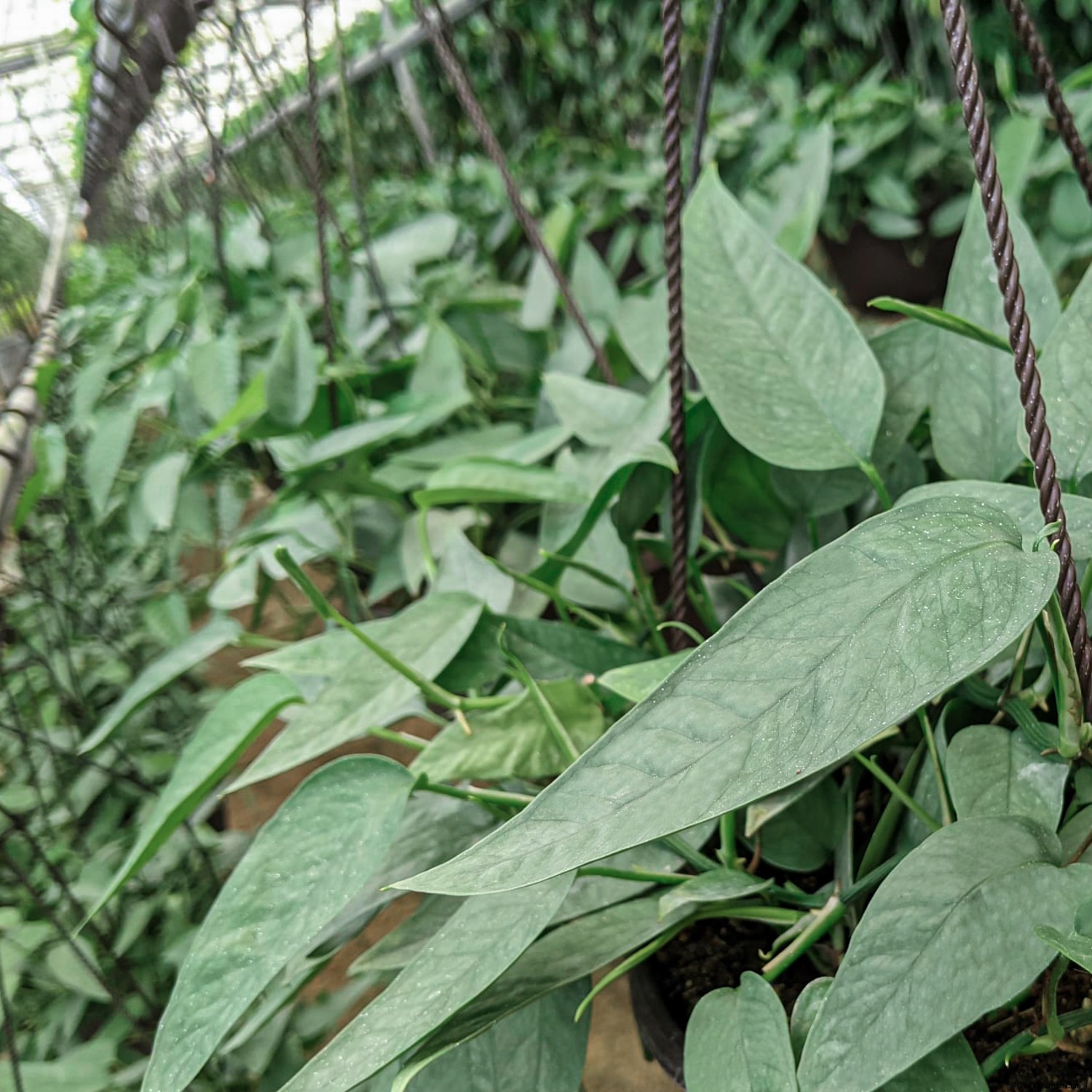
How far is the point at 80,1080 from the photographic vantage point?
46 centimetres

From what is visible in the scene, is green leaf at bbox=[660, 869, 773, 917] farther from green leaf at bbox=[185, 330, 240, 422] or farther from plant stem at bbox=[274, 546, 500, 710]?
green leaf at bbox=[185, 330, 240, 422]

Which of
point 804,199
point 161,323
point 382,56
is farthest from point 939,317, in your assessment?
point 382,56

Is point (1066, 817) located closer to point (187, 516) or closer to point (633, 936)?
point (633, 936)

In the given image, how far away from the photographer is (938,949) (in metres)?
0.24

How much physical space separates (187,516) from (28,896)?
0.31 metres

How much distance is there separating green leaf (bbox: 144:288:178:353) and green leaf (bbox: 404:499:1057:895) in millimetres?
865

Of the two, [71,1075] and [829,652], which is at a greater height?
[829,652]

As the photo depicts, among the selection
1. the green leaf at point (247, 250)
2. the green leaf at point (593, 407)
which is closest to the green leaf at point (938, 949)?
the green leaf at point (593, 407)

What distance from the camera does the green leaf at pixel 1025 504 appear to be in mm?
267

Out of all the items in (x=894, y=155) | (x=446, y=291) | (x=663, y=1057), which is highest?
(x=446, y=291)

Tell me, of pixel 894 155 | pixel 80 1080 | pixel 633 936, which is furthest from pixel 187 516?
pixel 894 155

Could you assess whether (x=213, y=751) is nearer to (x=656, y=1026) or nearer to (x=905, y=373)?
(x=656, y=1026)

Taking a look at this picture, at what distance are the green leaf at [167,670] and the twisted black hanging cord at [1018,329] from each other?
44 centimetres

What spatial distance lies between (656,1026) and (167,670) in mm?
326
